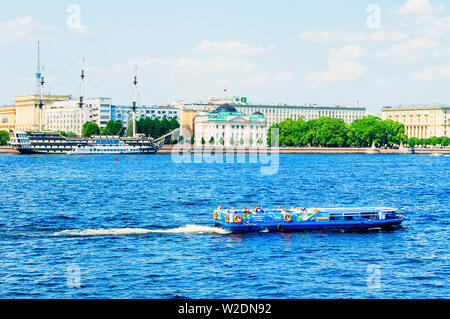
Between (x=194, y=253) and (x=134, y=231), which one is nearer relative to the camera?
(x=194, y=253)

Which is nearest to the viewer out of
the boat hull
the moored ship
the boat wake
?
the boat wake

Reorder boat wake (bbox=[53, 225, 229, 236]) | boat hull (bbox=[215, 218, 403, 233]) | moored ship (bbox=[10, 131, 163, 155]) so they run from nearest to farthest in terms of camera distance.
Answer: boat wake (bbox=[53, 225, 229, 236]) → boat hull (bbox=[215, 218, 403, 233]) → moored ship (bbox=[10, 131, 163, 155])

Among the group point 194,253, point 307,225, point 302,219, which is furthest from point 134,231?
point 307,225

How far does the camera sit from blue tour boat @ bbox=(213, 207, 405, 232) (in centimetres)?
4000

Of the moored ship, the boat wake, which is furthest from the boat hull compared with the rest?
the moored ship

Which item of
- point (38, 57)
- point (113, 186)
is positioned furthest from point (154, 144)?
point (113, 186)

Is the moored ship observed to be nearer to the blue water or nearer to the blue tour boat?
the blue water

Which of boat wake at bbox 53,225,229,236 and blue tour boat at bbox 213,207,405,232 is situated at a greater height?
blue tour boat at bbox 213,207,405,232

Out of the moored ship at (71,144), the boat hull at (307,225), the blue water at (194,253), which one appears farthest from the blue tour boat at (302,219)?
the moored ship at (71,144)

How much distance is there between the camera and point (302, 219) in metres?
41.1

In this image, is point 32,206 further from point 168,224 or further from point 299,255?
point 299,255

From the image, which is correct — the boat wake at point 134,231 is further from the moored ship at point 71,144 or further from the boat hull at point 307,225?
the moored ship at point 71,144

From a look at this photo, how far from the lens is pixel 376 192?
237 feet

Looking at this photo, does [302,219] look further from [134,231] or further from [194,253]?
[134,231]
